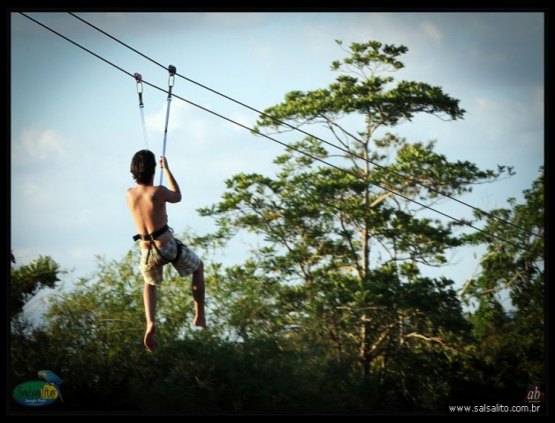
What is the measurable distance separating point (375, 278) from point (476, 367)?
5.64ft

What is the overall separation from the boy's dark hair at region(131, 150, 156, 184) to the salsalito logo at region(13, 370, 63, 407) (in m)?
4.19

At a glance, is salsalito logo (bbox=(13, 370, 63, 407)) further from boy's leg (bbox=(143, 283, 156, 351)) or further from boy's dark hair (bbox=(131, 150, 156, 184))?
boy's dark hair (bbox=(131, 150, 156, 184))

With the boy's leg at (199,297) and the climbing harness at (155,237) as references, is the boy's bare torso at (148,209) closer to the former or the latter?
the climbing harness at (155,237)

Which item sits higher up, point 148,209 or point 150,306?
point 148,209

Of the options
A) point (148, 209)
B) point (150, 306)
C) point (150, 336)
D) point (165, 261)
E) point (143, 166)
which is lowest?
point (150, 336)

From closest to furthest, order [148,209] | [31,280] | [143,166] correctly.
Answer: [143,166] < [148,209] < [31,280]

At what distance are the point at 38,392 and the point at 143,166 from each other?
4.51m

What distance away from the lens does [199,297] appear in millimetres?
6160

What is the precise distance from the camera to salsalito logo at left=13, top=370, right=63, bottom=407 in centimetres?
933

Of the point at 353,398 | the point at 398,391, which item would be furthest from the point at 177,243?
the point at 398,391

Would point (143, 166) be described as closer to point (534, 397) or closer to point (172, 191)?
point (172, 191)

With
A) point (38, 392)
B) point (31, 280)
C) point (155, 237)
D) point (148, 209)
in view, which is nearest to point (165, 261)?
point (155, 237)
